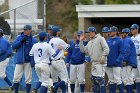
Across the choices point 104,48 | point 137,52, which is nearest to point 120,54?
point 137,52

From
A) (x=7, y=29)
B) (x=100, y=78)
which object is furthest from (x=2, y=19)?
(x=100, y=78)

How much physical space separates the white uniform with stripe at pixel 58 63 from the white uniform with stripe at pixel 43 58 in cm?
91

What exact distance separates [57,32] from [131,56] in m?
2.41

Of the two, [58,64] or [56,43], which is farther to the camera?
[58,64]

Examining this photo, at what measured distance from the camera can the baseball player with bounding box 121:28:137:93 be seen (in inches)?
690

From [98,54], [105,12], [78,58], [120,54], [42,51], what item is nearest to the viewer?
[42,51]

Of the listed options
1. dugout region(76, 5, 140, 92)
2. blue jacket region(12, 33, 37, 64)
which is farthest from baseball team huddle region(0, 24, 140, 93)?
dugout region(76, 5, 140, 92)

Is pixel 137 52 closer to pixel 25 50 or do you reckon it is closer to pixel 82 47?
pixel 82 47

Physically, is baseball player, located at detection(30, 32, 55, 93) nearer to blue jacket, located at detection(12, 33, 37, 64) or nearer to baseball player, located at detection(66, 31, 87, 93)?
blue jacket, located at detection(12, 33, 37, 64)

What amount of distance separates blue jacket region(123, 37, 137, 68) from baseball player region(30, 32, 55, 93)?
2.54 metres

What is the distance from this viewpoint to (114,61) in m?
17.6

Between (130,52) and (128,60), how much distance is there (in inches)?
10.5

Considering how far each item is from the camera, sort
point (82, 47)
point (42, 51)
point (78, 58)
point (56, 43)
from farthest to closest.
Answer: point (78, 58), point (82, 47), point (56, 43), point (42, 51)

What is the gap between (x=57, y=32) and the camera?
56.0 feet
